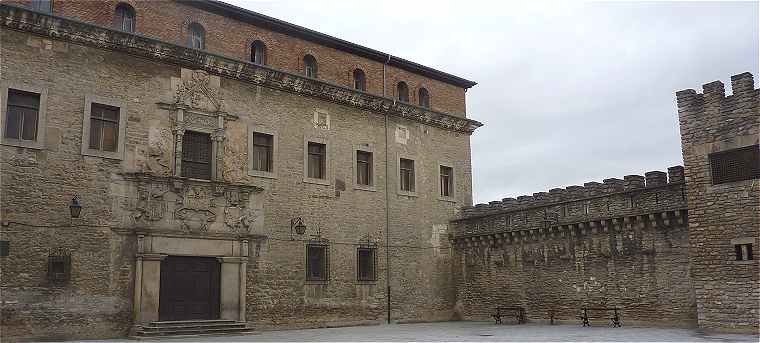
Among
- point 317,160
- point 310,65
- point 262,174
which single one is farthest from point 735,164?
point 310,65

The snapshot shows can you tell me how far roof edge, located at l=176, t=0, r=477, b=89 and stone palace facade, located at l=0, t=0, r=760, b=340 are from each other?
8cm

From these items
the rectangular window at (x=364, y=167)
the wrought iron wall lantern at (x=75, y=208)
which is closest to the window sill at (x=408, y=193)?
the rectangular window at (x=364, y=167)

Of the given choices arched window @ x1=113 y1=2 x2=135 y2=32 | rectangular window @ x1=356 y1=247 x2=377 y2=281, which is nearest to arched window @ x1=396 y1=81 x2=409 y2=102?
rectangular window @ x1=356 y1=247 x2=377 y2=281

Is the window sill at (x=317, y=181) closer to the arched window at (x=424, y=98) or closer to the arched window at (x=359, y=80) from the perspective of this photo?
the arched window at (x=359, y=80)

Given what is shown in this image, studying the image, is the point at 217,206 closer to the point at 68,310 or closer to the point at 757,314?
the point at 68,310

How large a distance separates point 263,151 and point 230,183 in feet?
6.01

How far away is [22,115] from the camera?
15.6 meters

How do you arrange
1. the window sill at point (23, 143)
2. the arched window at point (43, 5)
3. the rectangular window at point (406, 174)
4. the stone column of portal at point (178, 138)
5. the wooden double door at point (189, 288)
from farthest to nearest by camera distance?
the rectangular window at point (406, 174) → the stone column of portal at point (178, 138) → the wooden double door at point (189, 288) → the arched window at point (43, 5) → the window sill at point (23, 143)

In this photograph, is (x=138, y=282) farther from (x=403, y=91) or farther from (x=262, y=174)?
(x=403, y=91)

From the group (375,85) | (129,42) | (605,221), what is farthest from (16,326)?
(605,221)

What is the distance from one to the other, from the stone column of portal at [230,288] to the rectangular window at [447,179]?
9.12 meters

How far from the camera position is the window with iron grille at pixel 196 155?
59.2 ft

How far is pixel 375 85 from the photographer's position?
22844 mm

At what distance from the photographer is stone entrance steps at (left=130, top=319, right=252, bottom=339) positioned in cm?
1602
